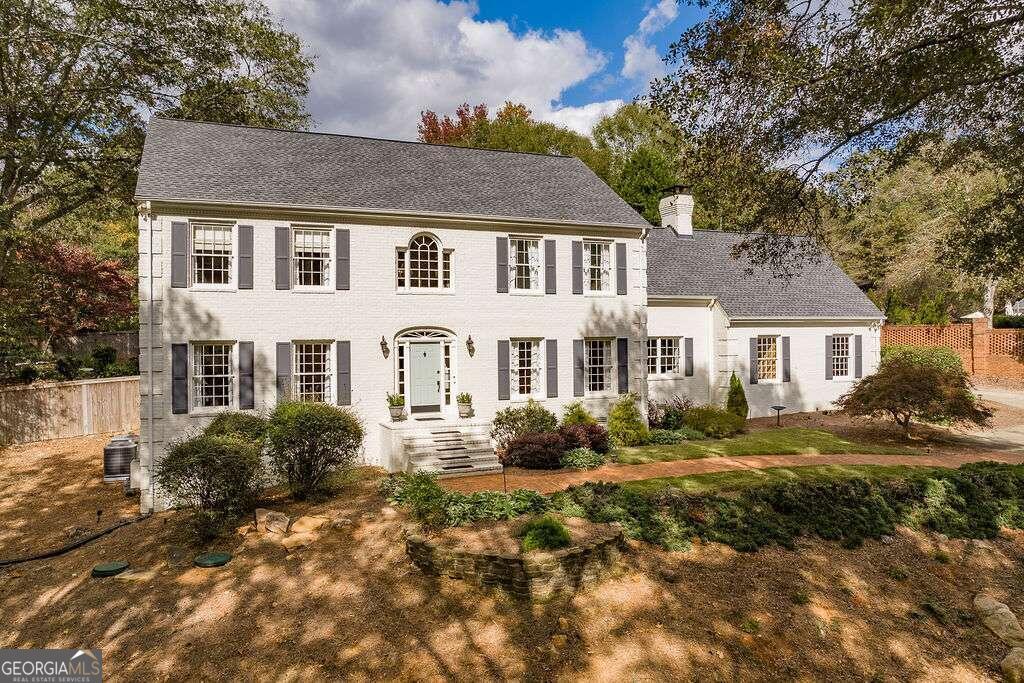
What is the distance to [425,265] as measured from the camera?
647 inches

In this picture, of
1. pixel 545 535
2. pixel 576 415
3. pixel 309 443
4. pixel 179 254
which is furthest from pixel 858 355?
pixel 179 254

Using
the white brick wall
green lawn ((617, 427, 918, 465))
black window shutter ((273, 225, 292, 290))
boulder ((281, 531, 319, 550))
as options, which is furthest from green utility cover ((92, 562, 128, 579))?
green lawn ((617, 427, 918, 465))

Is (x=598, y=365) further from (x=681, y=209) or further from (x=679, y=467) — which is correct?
(x=681, y=209)

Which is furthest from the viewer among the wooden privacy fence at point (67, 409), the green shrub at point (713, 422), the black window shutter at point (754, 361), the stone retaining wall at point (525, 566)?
the black window shutter at point (754, 361)

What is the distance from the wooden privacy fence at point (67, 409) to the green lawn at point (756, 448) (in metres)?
17.7

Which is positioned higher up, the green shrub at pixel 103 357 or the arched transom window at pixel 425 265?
the arched transom window at pixel 425 265

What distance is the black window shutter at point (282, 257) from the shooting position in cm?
1462

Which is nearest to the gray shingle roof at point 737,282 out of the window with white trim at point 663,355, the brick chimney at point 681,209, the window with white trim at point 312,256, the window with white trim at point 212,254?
the brick chimney at point 681,209

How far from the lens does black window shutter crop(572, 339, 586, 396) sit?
17.7 m

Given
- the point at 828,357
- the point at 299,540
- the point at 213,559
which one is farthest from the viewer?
the point at 828,357

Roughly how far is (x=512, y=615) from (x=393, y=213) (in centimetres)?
1116

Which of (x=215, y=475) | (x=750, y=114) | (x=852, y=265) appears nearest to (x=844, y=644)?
(x=750, y=114)

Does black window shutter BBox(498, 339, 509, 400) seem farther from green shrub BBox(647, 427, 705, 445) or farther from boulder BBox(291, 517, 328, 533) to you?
boulder BBox(291, 517, 328, 533)

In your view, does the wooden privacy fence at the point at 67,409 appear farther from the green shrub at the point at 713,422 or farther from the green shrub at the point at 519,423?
the green shrub at the point at 713,422
